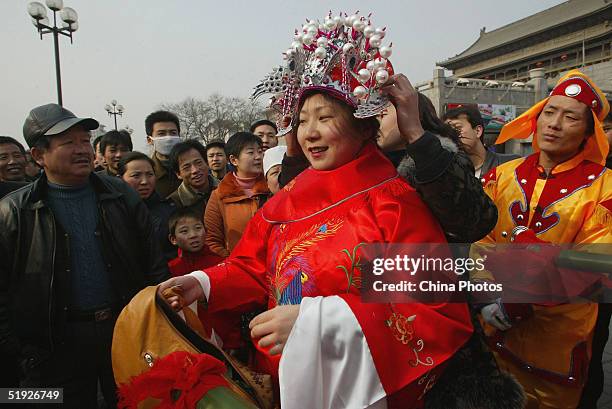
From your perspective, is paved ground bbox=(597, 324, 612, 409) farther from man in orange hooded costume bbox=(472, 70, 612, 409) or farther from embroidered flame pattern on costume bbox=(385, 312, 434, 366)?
embroidered flame pattern on costume bbox=(385, 312, 434, 366)

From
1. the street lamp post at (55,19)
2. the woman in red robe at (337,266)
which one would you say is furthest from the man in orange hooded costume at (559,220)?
the street lamp post at (55,19)

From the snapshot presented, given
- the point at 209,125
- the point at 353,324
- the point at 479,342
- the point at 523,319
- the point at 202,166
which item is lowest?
the point at 523,319

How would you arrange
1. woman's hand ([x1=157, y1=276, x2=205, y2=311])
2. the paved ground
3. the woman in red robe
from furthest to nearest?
the paved ground < woman's hand ([x1=157, y1=276, x2=205, y2=311]) < the woman in red robe

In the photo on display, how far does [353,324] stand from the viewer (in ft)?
3.65

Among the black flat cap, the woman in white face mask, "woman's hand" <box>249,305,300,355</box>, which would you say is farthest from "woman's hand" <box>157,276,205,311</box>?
the woman in white face mask

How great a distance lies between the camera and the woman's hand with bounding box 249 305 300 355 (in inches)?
45.0

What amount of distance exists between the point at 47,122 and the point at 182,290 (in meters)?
1.58

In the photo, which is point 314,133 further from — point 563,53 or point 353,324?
point 563,53

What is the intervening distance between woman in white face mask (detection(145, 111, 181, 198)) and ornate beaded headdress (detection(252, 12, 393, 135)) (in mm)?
3322

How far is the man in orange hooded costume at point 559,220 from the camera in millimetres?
1943

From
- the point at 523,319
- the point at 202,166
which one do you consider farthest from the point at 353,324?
the point at 202,166

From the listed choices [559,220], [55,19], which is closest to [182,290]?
[559,220]

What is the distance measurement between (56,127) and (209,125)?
40.5 meters

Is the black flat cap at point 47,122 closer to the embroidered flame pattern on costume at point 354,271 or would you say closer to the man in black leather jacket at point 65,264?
the man in black leather jacket at point 65,264
